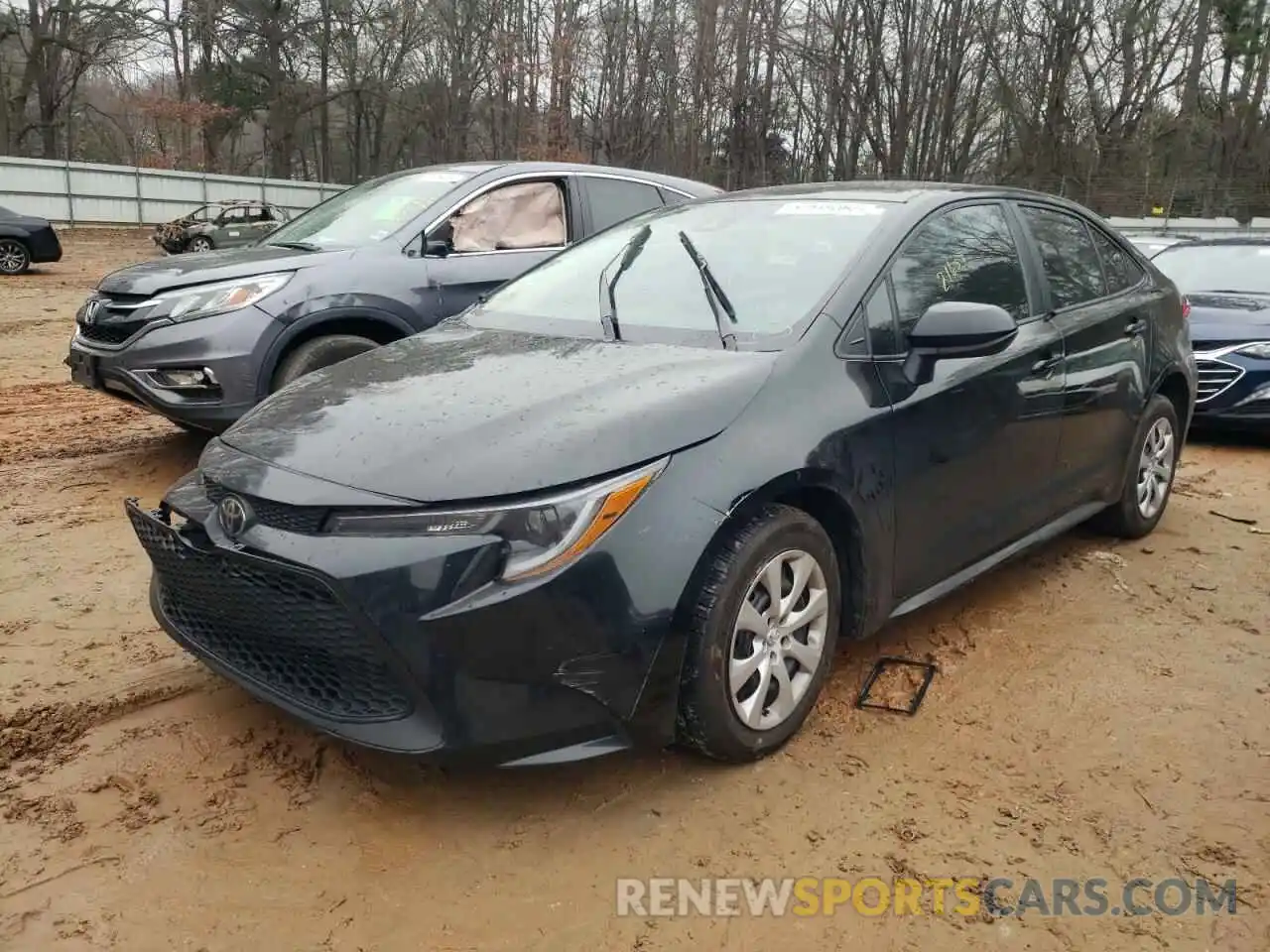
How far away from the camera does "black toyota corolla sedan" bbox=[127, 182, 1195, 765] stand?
2.35 metres

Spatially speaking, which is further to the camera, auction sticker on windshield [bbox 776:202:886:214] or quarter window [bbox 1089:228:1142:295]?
quarter window [bbox 1089:228:1142:295]

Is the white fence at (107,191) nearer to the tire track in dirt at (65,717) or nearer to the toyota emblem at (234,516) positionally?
the tire track in dirt at (65,717)

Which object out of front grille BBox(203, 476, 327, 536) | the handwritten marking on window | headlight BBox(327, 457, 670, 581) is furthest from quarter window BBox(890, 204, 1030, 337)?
front grille BBox(203, 476, 327, 536)

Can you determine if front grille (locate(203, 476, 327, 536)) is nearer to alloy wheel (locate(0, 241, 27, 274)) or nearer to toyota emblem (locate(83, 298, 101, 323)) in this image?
toyota emblem (locate(83, 298, 101, 323))

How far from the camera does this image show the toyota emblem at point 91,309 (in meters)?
5.19

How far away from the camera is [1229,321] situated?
7125 mm

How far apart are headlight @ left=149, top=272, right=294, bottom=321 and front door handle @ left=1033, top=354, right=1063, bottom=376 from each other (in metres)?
3.55

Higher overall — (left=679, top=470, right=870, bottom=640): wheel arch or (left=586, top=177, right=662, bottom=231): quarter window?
(left=586, top=177, right=662, bottom=231): quarter window

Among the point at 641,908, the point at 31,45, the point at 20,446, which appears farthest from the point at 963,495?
the point at 31,45

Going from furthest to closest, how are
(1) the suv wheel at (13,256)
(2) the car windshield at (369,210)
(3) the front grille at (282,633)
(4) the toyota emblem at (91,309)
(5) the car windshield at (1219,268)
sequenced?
(1) the suv wheel at (13,256) < (5) the car windshield at (1219,268) < (2) the car windshield at (369,210) < (4) the toyota emblem at (91,309) < (3) the front grille at (282,633)

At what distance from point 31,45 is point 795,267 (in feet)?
131

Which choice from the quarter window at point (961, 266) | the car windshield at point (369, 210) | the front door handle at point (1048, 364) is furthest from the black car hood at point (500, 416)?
the car windshield at point (369, 210)

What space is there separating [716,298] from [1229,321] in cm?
548

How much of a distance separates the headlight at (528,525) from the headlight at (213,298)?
2982 mm
